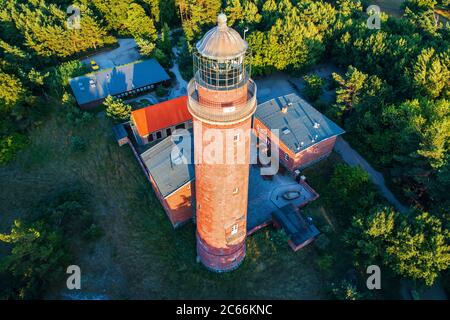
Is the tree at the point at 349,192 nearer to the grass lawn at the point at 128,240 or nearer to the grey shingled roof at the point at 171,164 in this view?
the grass lawn at the point at 128,240

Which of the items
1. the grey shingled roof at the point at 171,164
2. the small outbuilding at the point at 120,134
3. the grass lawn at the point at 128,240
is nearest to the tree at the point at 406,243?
the grass lawn at the point at 128,240

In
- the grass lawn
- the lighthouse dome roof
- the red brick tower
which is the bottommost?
the grass lawn

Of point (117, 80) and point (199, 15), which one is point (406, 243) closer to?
point (117, 80)

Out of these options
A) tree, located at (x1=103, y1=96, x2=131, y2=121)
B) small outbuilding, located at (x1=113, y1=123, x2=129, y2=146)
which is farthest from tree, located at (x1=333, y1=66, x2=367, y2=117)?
small outbuilding, located at (x1=113, y1=123, x2=129, y2=146)

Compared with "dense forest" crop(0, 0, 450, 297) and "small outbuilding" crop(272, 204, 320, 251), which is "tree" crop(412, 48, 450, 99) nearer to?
"dense forest" crop(0, 0, 450, 297)

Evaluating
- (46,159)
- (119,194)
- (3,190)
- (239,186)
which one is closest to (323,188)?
(239,186)

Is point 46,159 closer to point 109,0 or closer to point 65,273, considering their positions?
point 65,273

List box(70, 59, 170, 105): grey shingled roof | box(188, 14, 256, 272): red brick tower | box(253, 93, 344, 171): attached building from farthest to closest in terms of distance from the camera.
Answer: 1. box(70, 59, 170, 105): grey shingled roof
2. box(253, 93, 344, 171): attached building
3. box(188, 14, 256, 272): red brick tower
